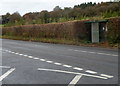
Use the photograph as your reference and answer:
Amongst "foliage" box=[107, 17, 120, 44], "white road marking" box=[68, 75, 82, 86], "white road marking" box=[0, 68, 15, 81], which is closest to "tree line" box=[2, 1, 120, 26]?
"foliage" box=[107, 17, 120, 44]

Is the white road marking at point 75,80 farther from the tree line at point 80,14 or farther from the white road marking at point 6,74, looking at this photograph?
the tree line at point 80,14

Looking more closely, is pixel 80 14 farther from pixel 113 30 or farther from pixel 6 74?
pixel 6 74

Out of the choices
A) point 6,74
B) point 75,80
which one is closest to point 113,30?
point 6,74

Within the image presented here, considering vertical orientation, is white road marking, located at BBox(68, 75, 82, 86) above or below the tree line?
below

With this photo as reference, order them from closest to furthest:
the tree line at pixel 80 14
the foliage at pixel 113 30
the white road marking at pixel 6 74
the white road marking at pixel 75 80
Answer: the white road marking at pixel 75 80, the white road marking at pixel 6 74, the foliage at pixel 113 30, the tree line at pixel 80 14

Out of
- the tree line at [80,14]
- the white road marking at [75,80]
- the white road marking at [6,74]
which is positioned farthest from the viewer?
the tree line at [80,14]

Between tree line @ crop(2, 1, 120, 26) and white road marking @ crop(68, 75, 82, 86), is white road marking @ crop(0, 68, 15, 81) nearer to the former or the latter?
white road marking @ crop(68, 75, 82, 86)

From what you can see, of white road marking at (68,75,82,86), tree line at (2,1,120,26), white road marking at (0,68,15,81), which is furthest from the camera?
tree line at (2,1,120,26)

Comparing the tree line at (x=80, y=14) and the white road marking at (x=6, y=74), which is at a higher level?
the tree line at (x=80, y=14)

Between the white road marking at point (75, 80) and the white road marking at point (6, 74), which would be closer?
the white road marking at point (75, 80)

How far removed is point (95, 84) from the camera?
24.8 feet

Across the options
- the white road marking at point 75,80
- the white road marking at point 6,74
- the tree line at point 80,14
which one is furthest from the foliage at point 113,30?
the white road marking at point 75,80

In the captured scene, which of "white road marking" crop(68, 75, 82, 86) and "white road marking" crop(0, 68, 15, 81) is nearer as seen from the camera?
"white road marking" crop(68, 75, 82, 86)

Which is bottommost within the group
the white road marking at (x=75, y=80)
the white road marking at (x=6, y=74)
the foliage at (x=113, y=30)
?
the white road marking at (x=6, y=74)
